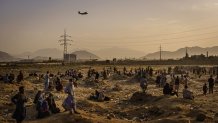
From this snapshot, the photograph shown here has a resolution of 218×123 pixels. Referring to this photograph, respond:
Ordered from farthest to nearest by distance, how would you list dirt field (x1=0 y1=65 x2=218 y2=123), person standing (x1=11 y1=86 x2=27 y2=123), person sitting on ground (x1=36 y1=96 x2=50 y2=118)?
person sitting on ground (x1=36 y1=96 x2=50 y2=118), dirt field (x1=0 y1=65 x2=218 y2=123), person standing (x1=11 y1=86 x2=27 y2=123)

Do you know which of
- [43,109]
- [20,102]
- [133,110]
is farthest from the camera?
[133,110]

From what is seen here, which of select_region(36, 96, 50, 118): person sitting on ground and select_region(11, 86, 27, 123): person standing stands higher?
select_region(11, 86, 27, 123): person standing

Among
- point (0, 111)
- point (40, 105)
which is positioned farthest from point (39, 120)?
point (0, 111)

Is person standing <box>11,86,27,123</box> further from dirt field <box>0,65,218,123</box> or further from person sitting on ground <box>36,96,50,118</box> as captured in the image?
person sitting on ground <box>36,96,50,118</box>

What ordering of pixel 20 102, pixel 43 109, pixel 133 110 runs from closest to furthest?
1. pixel 20 102
2. pixel 43 109
3. pixel 133 110

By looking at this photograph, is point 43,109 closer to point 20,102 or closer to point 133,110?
point 20,102

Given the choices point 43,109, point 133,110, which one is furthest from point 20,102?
point 133,110

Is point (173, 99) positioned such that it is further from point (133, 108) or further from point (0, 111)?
point (0, 111)

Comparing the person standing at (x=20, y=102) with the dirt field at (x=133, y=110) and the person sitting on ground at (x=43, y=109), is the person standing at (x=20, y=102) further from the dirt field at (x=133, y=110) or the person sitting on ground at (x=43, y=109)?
the person sitting on ground at (x=43, y=109)

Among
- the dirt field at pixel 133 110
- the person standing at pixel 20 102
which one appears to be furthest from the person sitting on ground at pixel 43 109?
the person standing at pixel 20 102

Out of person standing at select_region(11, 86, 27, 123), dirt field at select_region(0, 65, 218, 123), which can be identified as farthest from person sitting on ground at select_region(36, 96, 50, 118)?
person standing at select_region(11, 86, 27, 123)

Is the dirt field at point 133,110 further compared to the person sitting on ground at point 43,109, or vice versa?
the person sitting on ground at point 43,109
